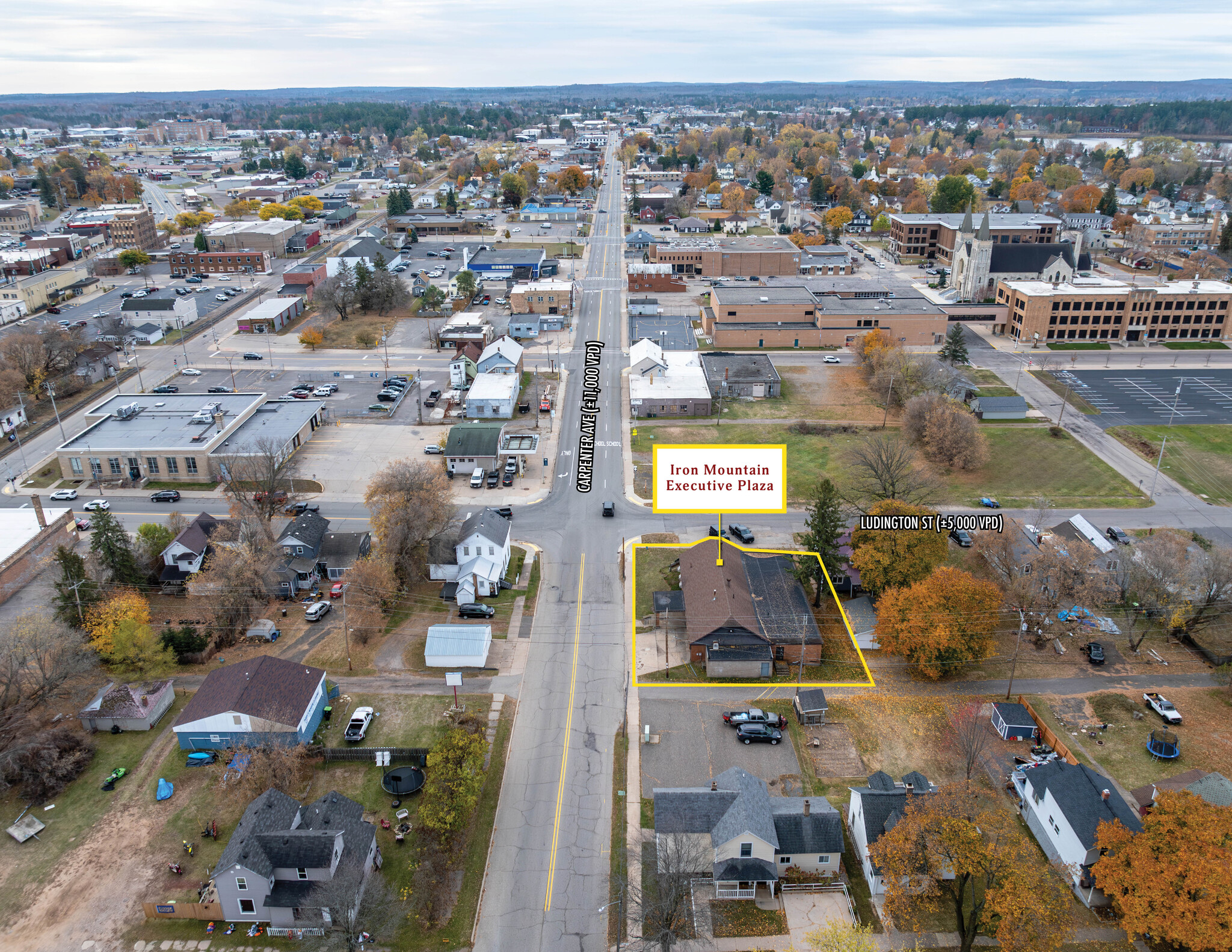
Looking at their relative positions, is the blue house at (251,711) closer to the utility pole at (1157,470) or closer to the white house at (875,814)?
the white house at (875,814)

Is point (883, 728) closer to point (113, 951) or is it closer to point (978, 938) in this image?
point (978, 938)

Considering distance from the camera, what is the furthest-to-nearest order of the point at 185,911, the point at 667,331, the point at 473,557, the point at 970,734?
1. the point at 667,331
2. the point at 473,557
3. the point at 970,734
4. the point at 185,911

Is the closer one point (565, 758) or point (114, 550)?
point (565, 758)

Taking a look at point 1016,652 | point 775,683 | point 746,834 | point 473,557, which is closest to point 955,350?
point 1016,652

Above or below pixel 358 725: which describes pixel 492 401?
above

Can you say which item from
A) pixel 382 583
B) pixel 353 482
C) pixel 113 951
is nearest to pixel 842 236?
pixel 353 482

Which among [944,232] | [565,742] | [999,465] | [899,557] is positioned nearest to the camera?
[565,742]

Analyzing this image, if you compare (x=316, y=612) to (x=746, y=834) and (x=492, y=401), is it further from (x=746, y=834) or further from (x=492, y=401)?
(x=492, y=401)
